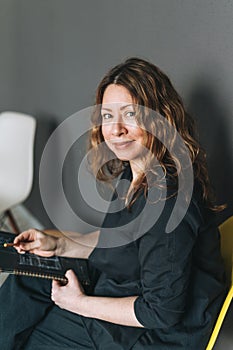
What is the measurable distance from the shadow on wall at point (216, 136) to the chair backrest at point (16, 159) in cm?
116

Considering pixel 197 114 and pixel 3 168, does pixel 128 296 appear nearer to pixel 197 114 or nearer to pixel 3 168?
pixel 197 114

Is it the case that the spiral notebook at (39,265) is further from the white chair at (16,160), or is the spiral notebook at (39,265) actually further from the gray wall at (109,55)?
the white chair at (16,160)

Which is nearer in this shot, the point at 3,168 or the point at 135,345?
the point at 135,345

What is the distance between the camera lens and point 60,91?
7.54 ft

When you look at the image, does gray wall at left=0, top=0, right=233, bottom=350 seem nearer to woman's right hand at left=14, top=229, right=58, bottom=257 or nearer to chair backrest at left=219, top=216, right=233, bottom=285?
chair backrest at left=219, top=216, right=233, bottom=285

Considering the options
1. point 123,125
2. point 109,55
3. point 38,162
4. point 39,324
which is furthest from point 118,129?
point 38,162

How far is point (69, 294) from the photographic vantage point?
1.31 meters

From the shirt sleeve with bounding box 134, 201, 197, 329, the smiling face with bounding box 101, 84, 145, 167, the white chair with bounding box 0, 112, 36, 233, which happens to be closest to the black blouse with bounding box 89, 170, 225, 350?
the shirt sleeve with bounding box 134, 201, 197, 329

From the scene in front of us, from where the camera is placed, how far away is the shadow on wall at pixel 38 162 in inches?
100

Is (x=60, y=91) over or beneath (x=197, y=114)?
beneath

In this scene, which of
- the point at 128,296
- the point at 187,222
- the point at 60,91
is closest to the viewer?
the point at 187,222

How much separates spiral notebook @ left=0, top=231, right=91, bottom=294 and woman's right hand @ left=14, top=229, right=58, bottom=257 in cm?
2

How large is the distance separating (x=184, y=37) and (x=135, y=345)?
0.83m

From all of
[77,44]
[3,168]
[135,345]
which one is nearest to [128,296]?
[135,345]
